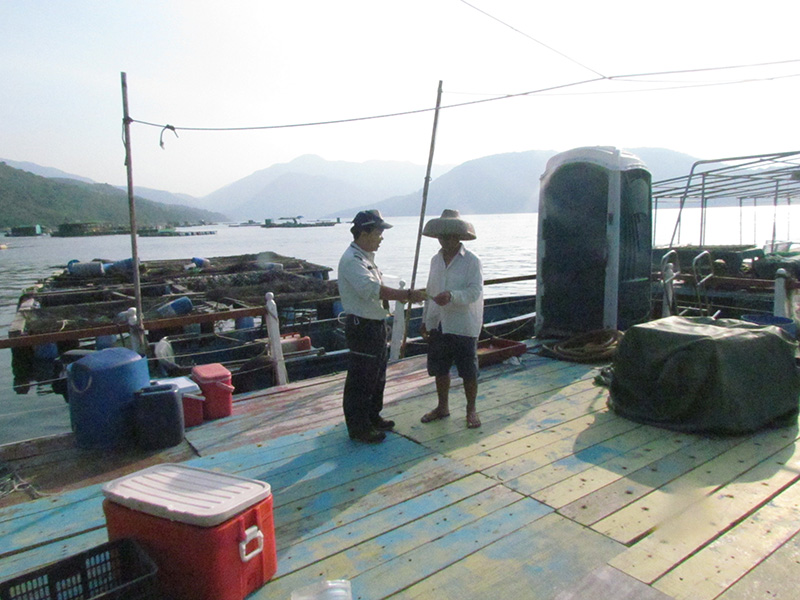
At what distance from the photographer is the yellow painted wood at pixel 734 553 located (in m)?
2.34

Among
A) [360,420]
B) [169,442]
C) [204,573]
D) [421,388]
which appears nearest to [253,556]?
[204,573]

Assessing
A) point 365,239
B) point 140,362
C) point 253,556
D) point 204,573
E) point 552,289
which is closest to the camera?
point 204,573

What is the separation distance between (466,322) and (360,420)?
1161 mm

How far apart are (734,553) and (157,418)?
3.77 meters

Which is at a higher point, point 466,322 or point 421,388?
point 466,322

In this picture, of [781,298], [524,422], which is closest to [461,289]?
[524,422]

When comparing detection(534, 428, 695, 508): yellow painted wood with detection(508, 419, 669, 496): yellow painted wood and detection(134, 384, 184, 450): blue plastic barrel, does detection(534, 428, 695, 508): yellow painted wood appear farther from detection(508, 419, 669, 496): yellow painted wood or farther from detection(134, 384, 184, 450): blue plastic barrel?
detection(134, 384, 184, 450): blue plastic barrel

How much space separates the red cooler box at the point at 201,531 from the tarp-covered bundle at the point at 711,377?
10.5ft

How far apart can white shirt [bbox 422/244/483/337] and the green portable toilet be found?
300 centimetres

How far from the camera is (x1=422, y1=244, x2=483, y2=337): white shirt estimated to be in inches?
166

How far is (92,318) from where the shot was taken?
13672 millimetres

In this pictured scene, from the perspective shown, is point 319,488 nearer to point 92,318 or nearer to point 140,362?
point 140,362

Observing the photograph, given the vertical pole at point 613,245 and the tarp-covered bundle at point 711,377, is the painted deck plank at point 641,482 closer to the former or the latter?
the tarp-covered bundle at point 711,377

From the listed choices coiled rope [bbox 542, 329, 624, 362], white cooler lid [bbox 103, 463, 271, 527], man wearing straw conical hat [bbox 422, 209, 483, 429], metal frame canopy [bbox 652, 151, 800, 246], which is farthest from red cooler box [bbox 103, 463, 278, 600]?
metal frame canopy [bbox 652, 151, 800, 246]
